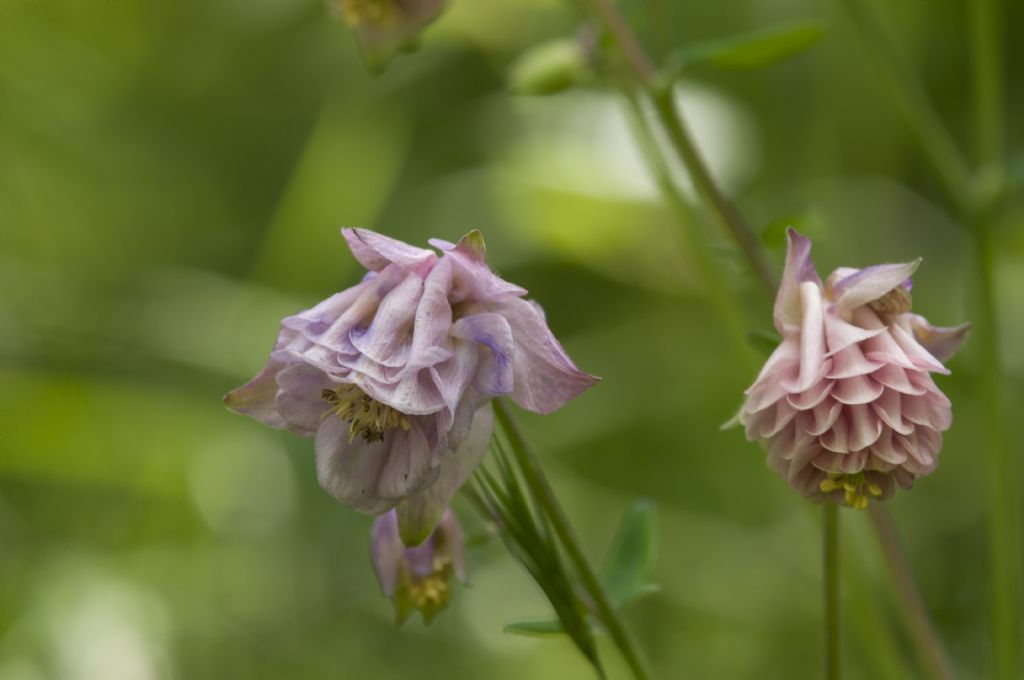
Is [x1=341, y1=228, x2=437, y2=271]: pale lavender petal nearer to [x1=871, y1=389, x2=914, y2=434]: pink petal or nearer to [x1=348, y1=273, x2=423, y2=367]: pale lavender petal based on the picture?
[x1=348, y1=273, x2=423, y2=367]: pale lavender petal

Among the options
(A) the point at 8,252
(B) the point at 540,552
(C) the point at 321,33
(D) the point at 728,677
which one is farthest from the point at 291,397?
(C) the point at 321,33

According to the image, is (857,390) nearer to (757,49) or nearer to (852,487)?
(852,487)

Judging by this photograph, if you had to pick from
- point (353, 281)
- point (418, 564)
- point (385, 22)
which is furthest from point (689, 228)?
point (353, 281)

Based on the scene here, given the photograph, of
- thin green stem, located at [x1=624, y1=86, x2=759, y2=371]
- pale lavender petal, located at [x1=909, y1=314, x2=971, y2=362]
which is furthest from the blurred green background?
pale lavender petal, located at [x1=909, y1=314, x2=971, y2=362]

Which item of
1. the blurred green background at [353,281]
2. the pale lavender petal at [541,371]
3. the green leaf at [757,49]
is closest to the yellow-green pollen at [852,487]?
the pale lavender petal at [541,371]

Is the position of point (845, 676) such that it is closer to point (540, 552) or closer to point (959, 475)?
point (959, 475)

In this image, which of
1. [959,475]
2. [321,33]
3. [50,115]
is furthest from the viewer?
[321,33]
